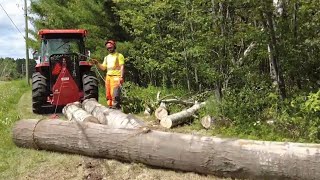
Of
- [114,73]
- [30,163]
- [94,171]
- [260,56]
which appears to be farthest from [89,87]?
[94,171]

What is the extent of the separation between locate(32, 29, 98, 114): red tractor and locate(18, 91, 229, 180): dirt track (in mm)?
4732

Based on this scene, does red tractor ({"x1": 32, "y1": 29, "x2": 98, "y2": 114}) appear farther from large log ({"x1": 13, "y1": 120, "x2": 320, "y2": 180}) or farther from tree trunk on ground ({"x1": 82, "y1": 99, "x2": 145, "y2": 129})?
large log ({"x1": 13, "y1": 120, "x2": 320, "y2": 180})

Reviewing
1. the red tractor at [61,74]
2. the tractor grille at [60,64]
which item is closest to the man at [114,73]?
the red tractor at [61,74]

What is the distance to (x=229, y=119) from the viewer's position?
Answer: 8.68 m

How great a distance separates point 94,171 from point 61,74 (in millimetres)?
5634

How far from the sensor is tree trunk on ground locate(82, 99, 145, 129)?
774 cm

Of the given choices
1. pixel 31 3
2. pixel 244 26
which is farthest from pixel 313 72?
pixel 31 3

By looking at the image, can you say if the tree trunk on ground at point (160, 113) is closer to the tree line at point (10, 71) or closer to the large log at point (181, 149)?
the large log at point (181, 149)

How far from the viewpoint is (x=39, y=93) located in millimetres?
11672

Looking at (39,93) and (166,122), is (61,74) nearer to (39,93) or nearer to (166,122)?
(39,93)

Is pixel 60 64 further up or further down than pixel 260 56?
further down

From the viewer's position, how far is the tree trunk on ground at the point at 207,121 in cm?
877

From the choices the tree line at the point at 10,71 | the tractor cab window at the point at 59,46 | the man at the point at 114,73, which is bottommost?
the tree line at the point at 10,71

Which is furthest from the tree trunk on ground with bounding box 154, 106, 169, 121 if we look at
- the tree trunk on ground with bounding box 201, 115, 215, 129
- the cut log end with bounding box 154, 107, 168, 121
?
the tree trunk on ground with bounding box 201, 115, 215, 129
